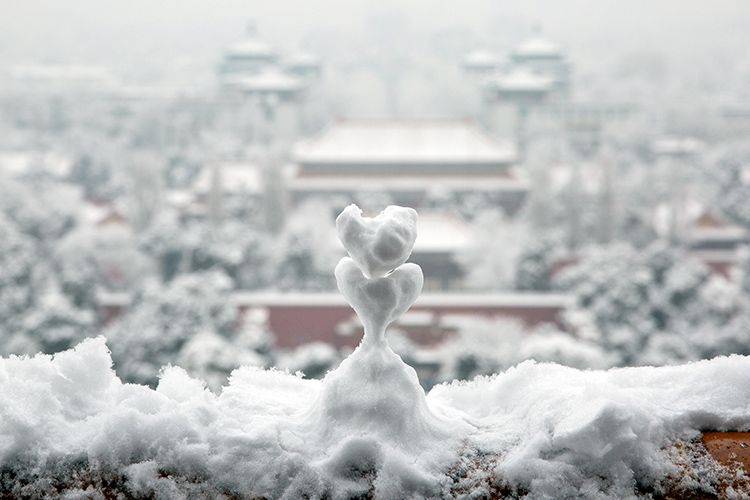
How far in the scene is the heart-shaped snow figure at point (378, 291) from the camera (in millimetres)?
988

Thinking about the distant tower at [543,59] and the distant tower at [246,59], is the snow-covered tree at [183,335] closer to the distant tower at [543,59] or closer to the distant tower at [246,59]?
the distant tower at [246,59]

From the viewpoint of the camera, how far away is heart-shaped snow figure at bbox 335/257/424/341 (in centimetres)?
99

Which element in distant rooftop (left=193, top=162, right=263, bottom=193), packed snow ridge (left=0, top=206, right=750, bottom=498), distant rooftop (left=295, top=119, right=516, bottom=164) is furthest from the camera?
distant rooftop (left=295, top=119, right=516, bottom=164)

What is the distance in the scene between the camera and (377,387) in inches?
37.8

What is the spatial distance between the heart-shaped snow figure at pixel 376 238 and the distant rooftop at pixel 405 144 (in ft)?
46.1

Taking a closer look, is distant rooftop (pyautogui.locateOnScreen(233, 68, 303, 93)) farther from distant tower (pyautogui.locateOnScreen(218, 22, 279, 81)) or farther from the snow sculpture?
the snow sculpture

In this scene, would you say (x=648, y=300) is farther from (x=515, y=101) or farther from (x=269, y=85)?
(x=269, y=85)

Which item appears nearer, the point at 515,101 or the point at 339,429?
the point at 339,429

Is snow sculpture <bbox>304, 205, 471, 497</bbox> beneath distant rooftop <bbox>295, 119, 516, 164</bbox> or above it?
above

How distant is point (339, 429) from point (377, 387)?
0.06m

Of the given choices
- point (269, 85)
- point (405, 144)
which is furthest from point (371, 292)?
point (269, 85)

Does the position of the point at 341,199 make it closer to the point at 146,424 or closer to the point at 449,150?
the point at 449,150

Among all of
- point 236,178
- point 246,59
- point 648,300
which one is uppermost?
point 246,59

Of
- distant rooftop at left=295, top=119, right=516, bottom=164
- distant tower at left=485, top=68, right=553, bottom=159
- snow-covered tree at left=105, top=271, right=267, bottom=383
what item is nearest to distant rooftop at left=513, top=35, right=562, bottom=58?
distant tower at left=485, top=68, right=553, bottom=159
